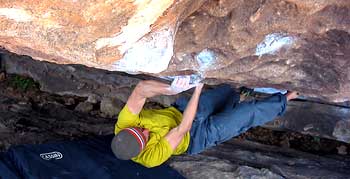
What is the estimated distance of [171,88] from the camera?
2082 mm

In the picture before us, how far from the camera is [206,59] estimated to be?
1626 mm

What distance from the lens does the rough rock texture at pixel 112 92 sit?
290 centimetres

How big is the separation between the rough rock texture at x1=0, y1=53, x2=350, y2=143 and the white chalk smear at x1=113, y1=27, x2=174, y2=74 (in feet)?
5.47

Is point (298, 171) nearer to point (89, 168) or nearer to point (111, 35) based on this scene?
point (89, 168)

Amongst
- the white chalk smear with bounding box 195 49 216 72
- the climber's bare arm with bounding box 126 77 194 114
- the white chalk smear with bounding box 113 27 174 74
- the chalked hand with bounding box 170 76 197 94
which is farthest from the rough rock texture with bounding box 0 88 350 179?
the white chalk smear with bounding box 113 27 174 74

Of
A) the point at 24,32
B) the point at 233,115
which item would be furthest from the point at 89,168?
the point at 24,32

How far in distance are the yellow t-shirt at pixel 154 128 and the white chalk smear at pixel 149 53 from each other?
42.1 inches

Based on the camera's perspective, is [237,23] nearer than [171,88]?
Yes

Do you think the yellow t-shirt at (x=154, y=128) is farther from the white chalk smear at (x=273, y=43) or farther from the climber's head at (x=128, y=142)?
the white chalk smear at (x=273, y=43)

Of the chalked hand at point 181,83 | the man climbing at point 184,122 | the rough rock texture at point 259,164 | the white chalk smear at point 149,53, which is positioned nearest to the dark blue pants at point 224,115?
the man climbing at point 184,122

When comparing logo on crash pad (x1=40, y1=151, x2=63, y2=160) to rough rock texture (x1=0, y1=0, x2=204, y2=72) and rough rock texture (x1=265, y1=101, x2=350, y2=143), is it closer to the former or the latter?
rough rock texture (x1=265, y1=101, x2=350, y2=143)

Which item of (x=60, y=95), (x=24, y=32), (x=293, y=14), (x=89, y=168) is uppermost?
(x=293, y=14)

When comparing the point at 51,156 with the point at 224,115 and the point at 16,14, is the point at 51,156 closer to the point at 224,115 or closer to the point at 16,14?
the point at 224,115

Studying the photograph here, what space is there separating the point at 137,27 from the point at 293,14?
0.47m
